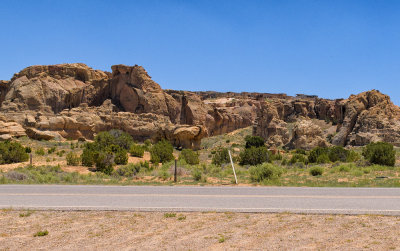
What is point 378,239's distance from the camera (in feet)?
22.2

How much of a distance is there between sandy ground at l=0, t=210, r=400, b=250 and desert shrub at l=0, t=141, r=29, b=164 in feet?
66.3

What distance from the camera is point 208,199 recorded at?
10562 millimetres

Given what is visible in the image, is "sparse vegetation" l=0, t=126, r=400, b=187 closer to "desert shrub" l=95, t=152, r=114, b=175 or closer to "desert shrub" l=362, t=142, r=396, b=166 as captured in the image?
"desert shrub" l=95, t=152, r=114, b=175

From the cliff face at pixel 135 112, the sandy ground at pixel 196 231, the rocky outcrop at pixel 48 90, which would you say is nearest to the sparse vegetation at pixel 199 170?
the cliff face at pixel 135 112

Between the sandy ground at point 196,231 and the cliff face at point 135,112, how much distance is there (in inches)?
1300

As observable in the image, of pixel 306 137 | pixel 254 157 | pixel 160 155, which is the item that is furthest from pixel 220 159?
pixel 306 137

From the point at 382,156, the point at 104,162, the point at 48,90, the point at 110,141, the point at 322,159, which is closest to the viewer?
the point at 104,162

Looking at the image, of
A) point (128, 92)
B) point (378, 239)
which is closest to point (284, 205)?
point (378, 239)

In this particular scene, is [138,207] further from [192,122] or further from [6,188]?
[192,122]

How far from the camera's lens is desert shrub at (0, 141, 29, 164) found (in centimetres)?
2691

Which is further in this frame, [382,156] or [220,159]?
[220,159]

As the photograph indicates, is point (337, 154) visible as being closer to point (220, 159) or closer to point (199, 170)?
point (220, 159)

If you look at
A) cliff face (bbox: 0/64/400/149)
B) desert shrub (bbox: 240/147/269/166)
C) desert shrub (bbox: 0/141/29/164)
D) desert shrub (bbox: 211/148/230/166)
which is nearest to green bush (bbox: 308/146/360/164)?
desert shrub (bbox: 240/147/269/166)

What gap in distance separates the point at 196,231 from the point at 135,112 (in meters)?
47.8
